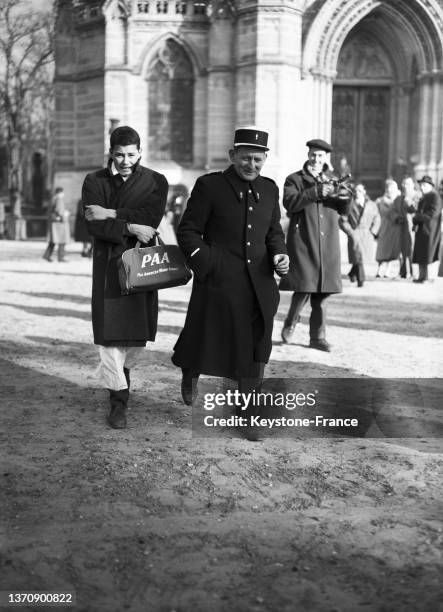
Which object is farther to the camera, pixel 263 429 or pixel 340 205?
pixel 340 205

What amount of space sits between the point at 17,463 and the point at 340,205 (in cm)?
476

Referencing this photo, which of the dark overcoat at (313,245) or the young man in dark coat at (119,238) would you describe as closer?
the young man in dark coat at (119,238)

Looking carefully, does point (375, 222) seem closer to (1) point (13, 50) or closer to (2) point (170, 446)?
(2) point (170, 446)

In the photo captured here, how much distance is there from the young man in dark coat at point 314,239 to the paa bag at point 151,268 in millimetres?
3037

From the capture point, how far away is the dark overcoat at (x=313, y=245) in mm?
8891

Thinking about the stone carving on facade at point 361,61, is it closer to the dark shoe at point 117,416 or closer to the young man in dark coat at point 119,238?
the young man in dark coat at point 119,238

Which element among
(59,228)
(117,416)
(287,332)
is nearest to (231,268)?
(117,416)

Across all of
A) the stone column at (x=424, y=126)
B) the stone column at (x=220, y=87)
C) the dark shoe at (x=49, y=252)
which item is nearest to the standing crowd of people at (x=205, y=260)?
the dark shoe at (x=49, y=252)

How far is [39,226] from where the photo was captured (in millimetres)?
33812

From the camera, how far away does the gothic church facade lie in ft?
81.7

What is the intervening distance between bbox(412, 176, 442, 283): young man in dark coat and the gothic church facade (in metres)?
8.92

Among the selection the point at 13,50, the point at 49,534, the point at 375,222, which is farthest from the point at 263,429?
the point at 13,50

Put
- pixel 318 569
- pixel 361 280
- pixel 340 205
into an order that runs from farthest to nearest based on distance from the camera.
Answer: pixel 361 280, pixel 340 205, pixel 318 569

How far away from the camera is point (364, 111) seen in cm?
2775
